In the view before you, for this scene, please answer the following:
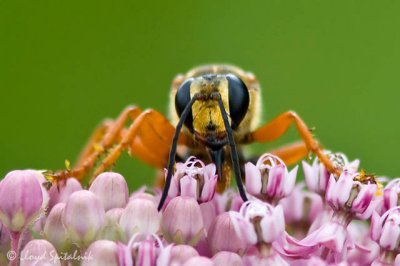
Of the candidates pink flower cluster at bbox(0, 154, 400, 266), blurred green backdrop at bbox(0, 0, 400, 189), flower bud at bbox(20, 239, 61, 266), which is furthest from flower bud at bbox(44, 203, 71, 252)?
blurred green backdrop at bbox(0, 0, 400, 189)

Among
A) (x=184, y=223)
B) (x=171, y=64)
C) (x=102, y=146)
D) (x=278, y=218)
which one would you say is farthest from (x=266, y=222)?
(x=171, y=64)

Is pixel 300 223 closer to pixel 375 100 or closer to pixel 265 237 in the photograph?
pixel 265 237

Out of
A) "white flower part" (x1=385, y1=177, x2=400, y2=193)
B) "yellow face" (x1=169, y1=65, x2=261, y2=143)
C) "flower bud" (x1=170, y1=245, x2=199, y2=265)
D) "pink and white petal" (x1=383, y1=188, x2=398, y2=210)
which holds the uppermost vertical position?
"yellow face" (x1=169, y1=65, x2=261, y2=143)

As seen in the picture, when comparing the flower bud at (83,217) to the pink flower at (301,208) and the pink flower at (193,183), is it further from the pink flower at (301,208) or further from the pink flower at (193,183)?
the pink flower at (301,208)

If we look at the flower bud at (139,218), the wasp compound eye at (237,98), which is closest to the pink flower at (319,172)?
the wasp compound eye at (237,98)

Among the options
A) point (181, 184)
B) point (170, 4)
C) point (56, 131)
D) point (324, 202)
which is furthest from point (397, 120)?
point (181, 184)

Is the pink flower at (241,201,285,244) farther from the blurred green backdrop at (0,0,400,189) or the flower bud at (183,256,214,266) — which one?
the blurred green backdrop at (0,0,400,189)

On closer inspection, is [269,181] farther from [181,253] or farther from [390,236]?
[181,253]
